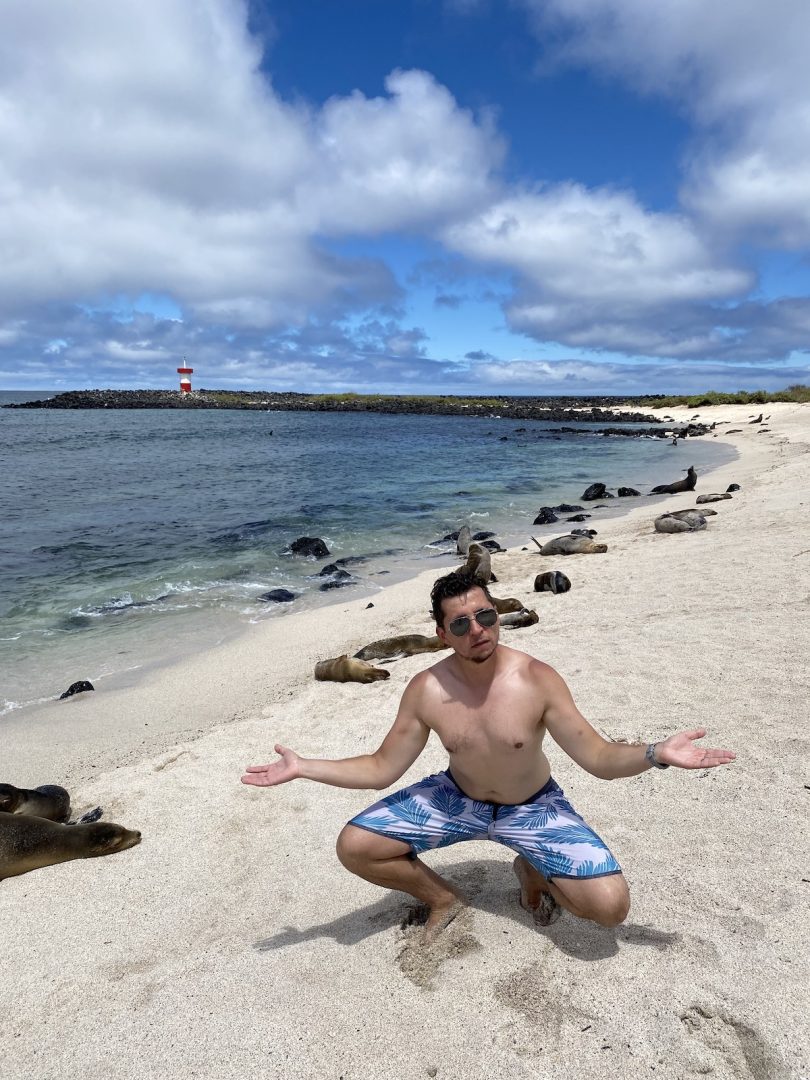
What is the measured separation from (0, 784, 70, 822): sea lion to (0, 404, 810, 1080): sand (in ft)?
0.86

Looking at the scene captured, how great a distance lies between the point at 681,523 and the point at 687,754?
1105 cm

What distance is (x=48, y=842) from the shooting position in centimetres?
431

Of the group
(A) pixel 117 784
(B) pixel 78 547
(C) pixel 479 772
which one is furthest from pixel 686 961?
(B) pixel 78 547

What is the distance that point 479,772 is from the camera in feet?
10.6

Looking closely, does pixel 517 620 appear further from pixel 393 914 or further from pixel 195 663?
pixel 393 914

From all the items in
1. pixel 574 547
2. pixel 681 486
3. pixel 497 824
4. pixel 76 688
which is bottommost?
pixel 76 688

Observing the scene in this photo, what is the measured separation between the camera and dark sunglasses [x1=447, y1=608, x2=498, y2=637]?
9.93ft

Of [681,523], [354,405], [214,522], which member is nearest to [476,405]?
[354,405]

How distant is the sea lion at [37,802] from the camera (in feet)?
15.2

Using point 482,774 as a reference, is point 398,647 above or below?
below

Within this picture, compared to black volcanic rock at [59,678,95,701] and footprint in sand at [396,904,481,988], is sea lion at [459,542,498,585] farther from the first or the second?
footprint in sand at [396,904,481,988]

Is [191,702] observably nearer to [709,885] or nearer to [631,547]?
[709,885]

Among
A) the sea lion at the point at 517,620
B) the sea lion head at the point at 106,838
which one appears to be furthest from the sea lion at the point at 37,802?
the sea lion at the point at 517,620

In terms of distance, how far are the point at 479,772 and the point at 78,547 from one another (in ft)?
47.6
